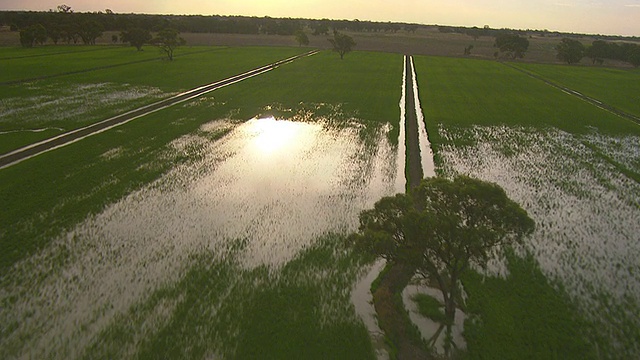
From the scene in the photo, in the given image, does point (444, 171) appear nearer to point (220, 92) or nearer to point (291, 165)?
point (291, 165)

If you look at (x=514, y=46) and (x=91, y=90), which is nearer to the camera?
(x=91, y=90)

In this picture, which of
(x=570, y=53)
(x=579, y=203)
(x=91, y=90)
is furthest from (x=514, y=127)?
(x=570, y=53)

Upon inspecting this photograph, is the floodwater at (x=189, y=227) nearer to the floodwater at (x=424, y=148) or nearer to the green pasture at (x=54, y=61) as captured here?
the floodwater at (x=424, y=148)

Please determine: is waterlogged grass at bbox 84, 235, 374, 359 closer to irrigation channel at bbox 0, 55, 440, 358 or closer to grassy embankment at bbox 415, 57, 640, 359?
irrigation channel at bbox 0, 55, 440, 358

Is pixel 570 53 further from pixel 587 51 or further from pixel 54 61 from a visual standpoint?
pixel 54 61

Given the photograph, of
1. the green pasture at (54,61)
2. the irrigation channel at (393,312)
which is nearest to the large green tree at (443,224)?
the irrigation channel at (393,312)

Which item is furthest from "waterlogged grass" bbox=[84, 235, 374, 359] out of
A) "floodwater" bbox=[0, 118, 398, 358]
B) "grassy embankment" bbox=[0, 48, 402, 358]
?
"floodwater" bbox=[0, 118, 398, 358]

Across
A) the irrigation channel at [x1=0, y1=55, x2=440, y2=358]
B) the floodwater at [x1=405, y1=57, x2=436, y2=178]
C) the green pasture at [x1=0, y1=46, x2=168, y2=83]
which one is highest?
the green pasture at [x1=0, y1=46, x2=168, y2=83]
